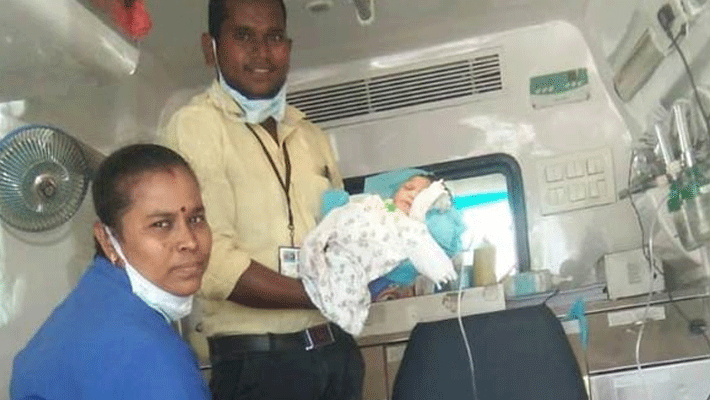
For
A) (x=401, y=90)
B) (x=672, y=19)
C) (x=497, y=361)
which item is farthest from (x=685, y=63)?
(x=401, y=90)

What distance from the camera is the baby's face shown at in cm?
220

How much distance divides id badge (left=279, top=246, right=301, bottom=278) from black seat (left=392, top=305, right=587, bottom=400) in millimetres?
455

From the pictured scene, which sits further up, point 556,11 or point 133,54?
point 556,11

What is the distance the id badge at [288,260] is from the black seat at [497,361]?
455 mm

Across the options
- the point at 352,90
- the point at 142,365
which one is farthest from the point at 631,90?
the point at 142,365

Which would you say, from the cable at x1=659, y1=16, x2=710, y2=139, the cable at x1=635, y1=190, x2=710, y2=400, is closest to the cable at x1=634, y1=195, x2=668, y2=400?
the cable at x1=635, y1=190, x2=710, y2=400

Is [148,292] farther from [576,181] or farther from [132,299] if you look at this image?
[576,181]

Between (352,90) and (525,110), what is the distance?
645mm

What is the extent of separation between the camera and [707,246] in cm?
272

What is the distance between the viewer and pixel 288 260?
7.43 feet

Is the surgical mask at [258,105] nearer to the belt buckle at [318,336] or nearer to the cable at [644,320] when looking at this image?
the belt buckle at [318,336]

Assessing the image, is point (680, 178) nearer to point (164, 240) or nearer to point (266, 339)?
point (266, 339)

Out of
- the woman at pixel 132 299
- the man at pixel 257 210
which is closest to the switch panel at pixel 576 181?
the man at pixel 257 210

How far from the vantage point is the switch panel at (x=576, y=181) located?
341 cm
